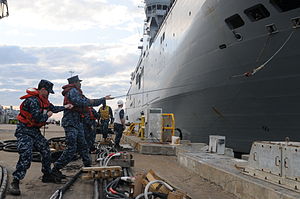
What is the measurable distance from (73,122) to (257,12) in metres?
5.38

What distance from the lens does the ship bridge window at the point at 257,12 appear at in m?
6.96

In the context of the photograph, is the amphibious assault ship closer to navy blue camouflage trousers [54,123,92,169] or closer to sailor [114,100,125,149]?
sailor [114,100,125,149]

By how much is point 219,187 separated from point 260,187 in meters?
1.18

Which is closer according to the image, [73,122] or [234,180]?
[234,180]

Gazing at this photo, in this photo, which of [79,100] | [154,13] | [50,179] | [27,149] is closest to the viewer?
[27,149]

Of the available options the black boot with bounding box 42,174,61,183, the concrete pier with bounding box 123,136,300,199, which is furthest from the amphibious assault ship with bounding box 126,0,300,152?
the black boot with bounding box 42,174,61,183

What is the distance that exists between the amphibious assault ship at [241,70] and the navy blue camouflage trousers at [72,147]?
3885 millimetres

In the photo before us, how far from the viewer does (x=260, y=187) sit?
334cm

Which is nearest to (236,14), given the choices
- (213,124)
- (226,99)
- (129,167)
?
(226,99)

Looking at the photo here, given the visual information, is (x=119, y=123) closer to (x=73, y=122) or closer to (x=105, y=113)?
A: (x=105, y=113)

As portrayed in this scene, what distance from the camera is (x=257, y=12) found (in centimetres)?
719

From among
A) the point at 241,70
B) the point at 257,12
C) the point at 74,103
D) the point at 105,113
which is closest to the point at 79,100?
the point at 74,103

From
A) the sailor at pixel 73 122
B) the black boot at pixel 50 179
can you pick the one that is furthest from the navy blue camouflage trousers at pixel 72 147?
the black boot at pixel 50 179

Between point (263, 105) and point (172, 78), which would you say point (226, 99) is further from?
point (172, 78)
